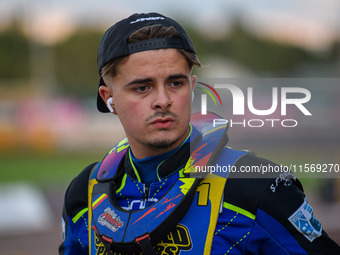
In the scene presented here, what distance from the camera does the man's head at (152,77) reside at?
213cm

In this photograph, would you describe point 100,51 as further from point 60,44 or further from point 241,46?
point 241,46

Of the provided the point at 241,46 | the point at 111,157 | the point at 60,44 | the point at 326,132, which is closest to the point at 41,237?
the point at 111,157

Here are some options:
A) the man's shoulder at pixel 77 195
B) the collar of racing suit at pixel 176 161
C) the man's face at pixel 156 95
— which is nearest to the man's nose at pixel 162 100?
the man's face at pixel 156 95

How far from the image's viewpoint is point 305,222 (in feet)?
6.61

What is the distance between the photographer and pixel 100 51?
7.80 ft

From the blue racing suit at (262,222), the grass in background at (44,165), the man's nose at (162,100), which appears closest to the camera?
the blue racing suit at (262,222)

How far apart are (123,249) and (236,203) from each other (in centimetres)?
55

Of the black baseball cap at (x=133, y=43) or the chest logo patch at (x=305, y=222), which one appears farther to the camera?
the black baseball cap at (x=133, y=43)

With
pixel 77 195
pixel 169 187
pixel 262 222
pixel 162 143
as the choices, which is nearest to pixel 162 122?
pixel 162 143

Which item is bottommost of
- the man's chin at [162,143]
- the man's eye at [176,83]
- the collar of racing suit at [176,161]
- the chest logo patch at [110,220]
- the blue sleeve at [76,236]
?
the blue sleeve at [76,236]

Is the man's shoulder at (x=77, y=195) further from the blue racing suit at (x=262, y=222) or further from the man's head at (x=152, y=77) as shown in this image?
the man's head at (x=152, y=77)

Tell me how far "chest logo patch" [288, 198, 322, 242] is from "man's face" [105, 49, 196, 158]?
2.08 feet

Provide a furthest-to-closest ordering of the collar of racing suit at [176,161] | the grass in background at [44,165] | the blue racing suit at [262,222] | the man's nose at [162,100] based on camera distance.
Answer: the grass in background at [44,165] < the collar of racing suit at [176,161] < the man's nose at [162,100] < the blue racing suit at [262,222]

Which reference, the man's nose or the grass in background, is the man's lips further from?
the grass in background
